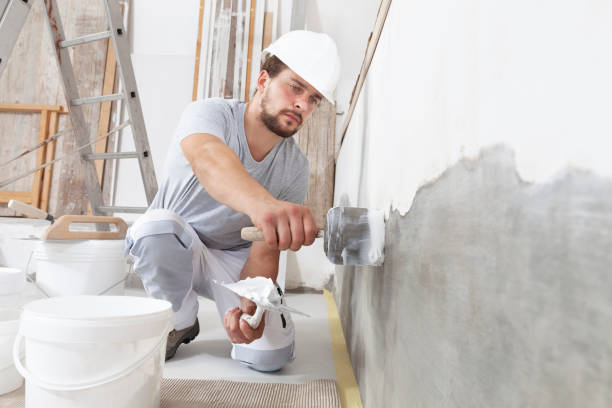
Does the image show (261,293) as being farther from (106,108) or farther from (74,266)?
(106,108)

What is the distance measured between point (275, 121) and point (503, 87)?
4.28 ft

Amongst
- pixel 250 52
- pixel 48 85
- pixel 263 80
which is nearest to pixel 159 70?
pixel 250 52

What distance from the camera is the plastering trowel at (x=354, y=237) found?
0.85 m

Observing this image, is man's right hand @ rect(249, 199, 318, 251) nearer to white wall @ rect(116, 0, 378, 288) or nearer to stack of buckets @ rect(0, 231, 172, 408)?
stack of buckets @ rect(0, 231, 172, 408)

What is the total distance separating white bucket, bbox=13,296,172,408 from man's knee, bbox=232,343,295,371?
525 mm

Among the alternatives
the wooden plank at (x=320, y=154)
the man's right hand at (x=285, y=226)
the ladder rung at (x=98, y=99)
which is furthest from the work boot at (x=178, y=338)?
the wooden plank at (x=320, y=154)

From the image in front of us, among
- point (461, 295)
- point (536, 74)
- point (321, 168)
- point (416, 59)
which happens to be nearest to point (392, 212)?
point (416, 59)

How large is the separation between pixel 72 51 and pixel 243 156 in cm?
281

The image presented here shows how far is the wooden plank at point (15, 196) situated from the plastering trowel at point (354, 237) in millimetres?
3505

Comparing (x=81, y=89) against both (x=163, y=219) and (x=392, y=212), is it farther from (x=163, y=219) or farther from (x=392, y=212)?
(x=392, y=212)

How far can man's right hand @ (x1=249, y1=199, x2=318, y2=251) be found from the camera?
86cm

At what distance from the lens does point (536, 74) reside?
298mm

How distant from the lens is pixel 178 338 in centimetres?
151

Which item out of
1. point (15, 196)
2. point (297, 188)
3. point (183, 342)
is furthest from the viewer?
point (15, 196)
